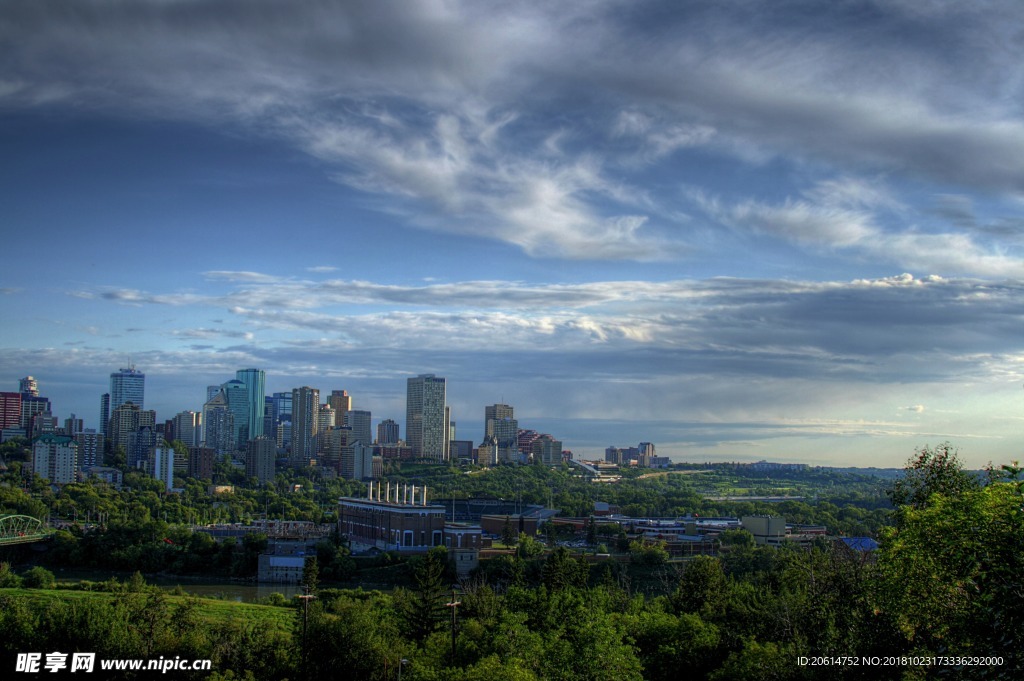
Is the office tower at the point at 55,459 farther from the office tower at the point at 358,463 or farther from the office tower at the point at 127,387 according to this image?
the office tower at the point at 127,387

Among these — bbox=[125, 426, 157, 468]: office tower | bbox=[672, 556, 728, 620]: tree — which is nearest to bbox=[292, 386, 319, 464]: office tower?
bbox=[125, 426, 157, 468]: office tower

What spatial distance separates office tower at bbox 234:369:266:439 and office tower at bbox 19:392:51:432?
52578 mm

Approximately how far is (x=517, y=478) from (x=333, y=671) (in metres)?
90.7

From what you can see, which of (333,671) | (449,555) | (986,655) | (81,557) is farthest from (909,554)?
(81,557)

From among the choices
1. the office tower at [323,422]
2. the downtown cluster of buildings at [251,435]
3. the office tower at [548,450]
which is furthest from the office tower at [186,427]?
the office tower at [548,450]

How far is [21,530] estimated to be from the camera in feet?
183

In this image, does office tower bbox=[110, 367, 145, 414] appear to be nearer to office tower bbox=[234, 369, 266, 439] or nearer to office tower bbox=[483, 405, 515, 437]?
office tower bbox=[234, 369, 266, 439]

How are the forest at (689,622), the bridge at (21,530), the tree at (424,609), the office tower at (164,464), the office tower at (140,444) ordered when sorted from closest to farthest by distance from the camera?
the forest at (689,622), the tree at (424,609), the bridge at (21,530), the office tower at (164,464), the office tower at (140,444)

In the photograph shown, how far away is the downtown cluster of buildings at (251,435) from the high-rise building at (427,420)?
0.15m

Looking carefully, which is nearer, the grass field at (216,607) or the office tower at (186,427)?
the grass field at (216,607)

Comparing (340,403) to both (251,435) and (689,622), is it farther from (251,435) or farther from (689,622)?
(689,622)

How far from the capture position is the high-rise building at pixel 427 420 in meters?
134

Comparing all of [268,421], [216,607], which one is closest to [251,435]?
[268,421]

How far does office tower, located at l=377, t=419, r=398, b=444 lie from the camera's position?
543 ft
